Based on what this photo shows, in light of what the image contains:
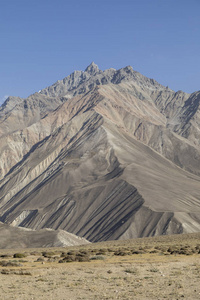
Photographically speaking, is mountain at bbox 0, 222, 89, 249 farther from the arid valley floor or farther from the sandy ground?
the sandy ground

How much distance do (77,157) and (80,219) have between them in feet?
197

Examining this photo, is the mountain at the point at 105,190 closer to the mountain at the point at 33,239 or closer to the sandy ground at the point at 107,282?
the mountain at the point at 33,239

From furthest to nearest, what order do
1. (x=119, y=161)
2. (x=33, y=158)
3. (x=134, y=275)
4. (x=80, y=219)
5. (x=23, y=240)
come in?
1. (x=33, y=158)
2. (x=119, y=161)
3. (x=80, y=219)
4. (x=23, y=240)
5. (x=134, y=275)

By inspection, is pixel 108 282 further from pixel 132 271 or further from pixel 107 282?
pixel 132 271

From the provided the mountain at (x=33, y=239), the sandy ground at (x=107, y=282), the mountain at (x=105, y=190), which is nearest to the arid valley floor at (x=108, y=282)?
the sandy ground at (x=107, y=282)

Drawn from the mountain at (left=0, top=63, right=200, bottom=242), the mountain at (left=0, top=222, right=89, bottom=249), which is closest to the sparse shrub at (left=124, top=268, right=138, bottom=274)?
the mountain at (left=0, top=222, right=89, bottom=249)

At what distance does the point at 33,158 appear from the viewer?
19850 centimetres

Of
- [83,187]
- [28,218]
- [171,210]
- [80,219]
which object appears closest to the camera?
[171,210]

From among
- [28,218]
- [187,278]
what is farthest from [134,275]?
[28,218]

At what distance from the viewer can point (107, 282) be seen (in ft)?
65.4

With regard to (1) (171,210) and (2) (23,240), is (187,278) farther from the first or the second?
(1) (171,210)

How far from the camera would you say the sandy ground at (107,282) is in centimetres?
1720

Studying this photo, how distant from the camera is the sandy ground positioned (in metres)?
17.2

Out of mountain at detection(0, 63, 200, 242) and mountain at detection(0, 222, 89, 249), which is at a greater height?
mountain at detection(0, 63, 200, 242)
